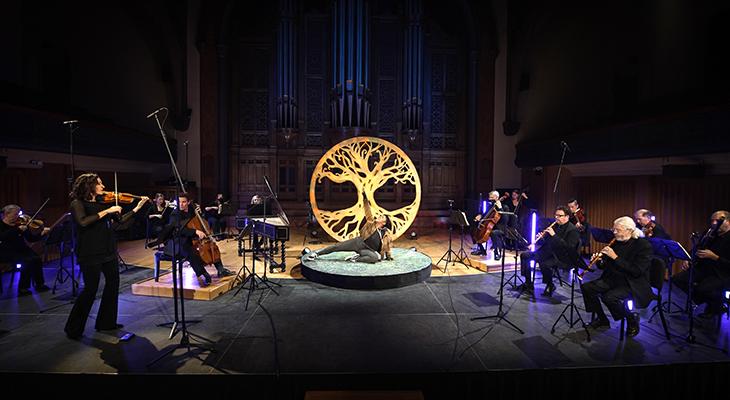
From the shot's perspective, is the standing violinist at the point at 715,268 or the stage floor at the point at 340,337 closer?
the stage floor at the point at 340,337

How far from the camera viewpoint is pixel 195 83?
38.0 ft

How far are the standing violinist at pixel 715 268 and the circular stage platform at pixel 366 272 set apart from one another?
3444mm

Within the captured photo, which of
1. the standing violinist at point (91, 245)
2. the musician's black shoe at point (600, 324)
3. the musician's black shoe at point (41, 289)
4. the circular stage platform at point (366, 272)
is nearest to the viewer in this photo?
the standing violinist at point (91, 245)

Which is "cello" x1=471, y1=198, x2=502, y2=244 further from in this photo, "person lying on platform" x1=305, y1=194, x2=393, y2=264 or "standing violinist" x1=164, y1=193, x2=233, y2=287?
"standing violinist" x1=164, y1=193, x2=233, y2=287

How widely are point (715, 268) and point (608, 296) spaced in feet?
5.19

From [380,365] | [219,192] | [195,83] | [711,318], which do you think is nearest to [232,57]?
[195,83]

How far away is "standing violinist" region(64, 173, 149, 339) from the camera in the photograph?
3801 mm

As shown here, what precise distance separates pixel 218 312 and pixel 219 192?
7.44 m

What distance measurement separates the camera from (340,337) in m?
4.02

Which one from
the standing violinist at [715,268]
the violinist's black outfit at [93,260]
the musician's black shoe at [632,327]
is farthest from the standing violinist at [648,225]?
the violinist's black outfit at [93,260]

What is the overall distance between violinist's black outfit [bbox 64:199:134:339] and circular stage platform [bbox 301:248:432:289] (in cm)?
275

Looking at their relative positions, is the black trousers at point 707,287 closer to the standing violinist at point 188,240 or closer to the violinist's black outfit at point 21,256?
the standing violinist at point 188,240

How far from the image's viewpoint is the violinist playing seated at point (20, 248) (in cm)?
520

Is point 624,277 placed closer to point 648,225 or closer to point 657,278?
point 657,278
